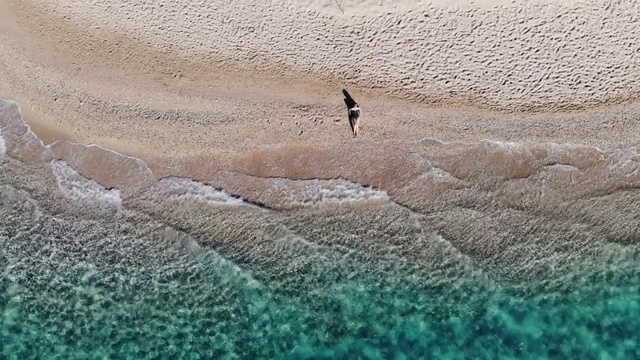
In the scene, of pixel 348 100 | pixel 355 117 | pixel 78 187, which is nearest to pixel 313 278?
pixel 355 117

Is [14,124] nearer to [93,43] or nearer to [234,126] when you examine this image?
[93,43]

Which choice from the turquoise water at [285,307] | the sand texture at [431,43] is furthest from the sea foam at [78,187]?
the sand texture at [431,43]

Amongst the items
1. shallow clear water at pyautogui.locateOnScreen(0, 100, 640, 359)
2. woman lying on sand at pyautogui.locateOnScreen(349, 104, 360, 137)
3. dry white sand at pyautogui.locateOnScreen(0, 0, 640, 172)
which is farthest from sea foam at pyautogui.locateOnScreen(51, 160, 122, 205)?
woman lying on sand at pyautogui.locateOnScreen(349, 104, 360, 137)

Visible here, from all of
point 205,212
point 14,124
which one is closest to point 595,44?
point 205,212

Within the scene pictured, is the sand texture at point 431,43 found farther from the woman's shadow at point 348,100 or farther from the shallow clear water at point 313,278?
the shallow clear water at point 313,278

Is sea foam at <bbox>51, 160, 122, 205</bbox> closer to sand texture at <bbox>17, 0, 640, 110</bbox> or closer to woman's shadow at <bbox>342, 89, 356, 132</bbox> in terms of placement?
sand texture at <bbox>17, 0, 640, 110</bbox>

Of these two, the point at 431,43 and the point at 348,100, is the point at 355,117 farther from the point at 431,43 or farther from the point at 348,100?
the point at 431,43
